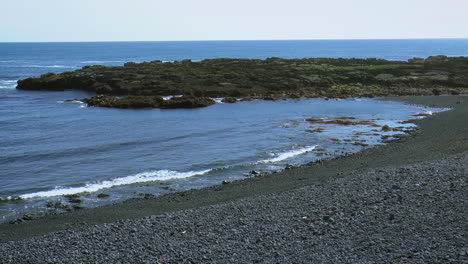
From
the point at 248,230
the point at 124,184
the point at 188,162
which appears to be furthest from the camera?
the point at 188,162

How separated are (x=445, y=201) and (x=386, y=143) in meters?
17.0

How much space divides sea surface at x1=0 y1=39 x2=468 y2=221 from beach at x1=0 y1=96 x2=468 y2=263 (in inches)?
114

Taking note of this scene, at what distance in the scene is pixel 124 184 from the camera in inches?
1021

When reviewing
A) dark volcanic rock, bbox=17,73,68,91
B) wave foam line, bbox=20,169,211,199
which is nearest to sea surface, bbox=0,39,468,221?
wave foam line, bbox=20,169,211,199

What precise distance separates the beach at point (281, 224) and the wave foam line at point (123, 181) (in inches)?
127


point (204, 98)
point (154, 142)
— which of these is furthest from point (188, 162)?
point (204, 98)

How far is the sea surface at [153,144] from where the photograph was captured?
25609 millimetres

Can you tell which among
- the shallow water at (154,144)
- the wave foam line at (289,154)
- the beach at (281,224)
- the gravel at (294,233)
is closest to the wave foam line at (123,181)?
the shallow water at (154,144)

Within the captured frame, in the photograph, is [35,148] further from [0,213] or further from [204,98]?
[204,98]

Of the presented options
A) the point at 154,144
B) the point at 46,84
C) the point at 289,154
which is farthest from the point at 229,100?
the point at 46,84

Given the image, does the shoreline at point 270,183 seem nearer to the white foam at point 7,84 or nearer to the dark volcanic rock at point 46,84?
the dark volcanic rock at point 46,84

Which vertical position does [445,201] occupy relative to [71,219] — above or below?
above

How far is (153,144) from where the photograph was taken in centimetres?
3578

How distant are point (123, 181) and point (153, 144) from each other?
952 cm
